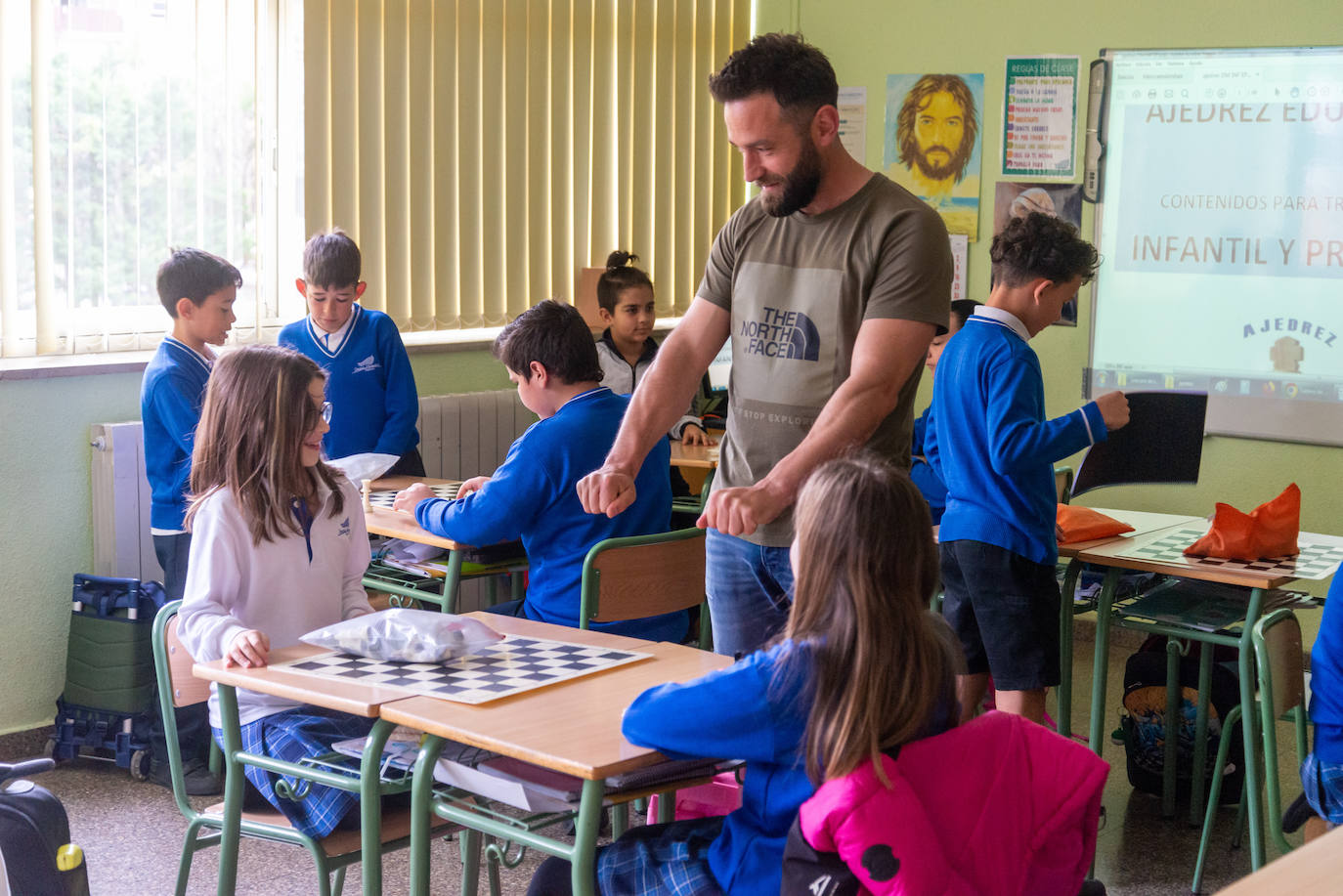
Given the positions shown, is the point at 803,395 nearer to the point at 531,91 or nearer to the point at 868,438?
the point at 868,438

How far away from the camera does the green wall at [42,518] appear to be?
3.53 meters

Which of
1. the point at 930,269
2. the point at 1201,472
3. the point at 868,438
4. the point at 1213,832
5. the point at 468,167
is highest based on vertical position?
the point at 468,167

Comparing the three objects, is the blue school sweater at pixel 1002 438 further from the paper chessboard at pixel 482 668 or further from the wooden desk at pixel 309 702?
the wooden desk at pixel 309 702

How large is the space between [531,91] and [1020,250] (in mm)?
2459

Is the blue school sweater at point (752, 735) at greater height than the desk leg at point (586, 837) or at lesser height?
greater

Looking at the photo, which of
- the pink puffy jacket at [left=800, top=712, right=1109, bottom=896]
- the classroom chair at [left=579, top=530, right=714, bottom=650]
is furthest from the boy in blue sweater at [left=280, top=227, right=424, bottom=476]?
the pink puffy jacket at [left=800, top=712, right=1109, bottom=896]

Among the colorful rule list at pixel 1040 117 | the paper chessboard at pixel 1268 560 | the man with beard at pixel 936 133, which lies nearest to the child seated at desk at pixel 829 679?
the paper chessboard at pixel 1268 560

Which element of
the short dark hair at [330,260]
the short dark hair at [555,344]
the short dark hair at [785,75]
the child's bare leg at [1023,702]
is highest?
the short dark hair at [785,75]

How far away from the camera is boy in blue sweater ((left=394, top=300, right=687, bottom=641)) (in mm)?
2807

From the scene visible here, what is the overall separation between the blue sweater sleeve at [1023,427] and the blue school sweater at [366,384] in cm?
187

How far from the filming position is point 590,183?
497 cm

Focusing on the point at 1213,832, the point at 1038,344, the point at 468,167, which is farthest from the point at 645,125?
the point at 1213,832

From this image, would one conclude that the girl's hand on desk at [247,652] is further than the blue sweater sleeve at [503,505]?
No

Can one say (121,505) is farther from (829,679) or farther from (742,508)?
(829,679)
